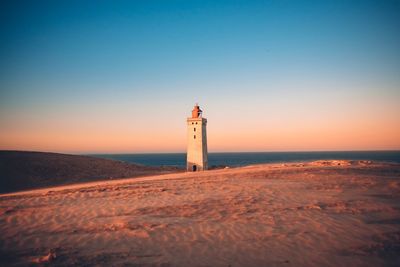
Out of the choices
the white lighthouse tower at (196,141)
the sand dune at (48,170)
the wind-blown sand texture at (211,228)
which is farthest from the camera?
Answer: the white lighthouse tower at (196,141)

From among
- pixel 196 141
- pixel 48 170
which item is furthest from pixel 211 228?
pixel 48 170

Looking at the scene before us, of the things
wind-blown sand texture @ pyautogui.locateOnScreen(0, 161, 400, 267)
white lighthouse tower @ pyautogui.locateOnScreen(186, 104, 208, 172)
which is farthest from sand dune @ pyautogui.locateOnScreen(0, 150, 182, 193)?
wind-blown sand texture @ pyautogui.locateOnScreen(0, 161, 400, 267)

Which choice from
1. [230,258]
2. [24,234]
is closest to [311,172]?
[230,258]

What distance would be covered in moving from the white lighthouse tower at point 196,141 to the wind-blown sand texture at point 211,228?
742 inches

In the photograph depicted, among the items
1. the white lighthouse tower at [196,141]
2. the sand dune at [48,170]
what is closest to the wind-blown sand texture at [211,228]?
the sand dune at [48,170]

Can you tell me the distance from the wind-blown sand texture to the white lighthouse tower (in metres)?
18.9

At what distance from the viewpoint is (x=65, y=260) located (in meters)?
6.50

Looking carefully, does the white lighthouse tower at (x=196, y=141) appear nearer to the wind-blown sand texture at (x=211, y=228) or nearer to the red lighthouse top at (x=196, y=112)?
the red lighthouse top at (x=196, y=112)

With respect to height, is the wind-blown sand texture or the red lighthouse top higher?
the red lighthouse top

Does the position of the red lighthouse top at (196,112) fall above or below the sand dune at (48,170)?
above

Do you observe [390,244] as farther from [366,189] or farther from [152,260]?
[366,189]

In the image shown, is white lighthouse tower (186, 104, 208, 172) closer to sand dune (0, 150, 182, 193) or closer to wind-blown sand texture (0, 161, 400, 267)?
sand dune (0, 150, 182, 193)

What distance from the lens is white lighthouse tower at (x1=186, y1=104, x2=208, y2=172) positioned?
3284 centimetres

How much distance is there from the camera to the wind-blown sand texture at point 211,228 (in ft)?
21.5
